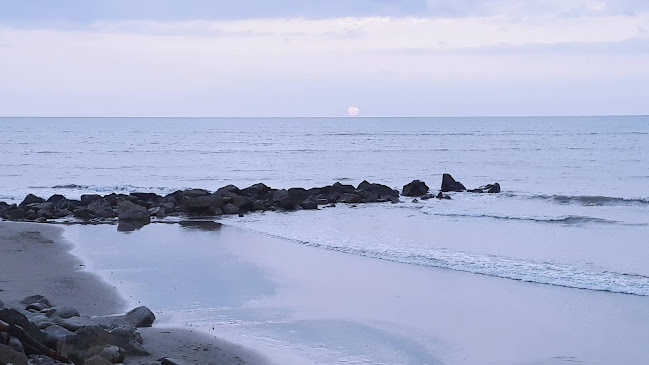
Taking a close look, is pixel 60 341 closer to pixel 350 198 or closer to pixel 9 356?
pixel 9 356

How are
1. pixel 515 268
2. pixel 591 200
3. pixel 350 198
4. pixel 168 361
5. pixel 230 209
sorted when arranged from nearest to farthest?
→ pixel 168 361, pixel 515 268, pixel 230 209, pixel 350 198, pixel 591 200

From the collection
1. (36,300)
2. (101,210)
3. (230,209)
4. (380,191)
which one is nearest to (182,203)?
(230,209)

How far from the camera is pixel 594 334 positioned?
10.1 meters

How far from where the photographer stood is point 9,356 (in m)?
6.64

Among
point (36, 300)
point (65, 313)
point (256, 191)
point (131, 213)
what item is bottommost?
point (131, 213)

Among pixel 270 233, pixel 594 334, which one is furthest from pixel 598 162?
pixel 594 334

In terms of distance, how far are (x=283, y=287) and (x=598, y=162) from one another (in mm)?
40385

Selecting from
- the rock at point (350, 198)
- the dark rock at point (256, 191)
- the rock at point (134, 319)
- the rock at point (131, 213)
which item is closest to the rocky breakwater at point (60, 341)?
the rock at point (134, 319)

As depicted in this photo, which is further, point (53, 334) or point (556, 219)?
point (556, 219)

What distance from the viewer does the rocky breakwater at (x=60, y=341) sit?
23.6 feet

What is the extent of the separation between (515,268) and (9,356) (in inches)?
396

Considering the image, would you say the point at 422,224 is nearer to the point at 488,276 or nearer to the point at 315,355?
the point at 488,276

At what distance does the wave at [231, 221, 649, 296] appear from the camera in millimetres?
13031

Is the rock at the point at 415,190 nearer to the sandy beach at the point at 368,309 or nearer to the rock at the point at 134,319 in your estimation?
the sandy beach at the point at 368,309
